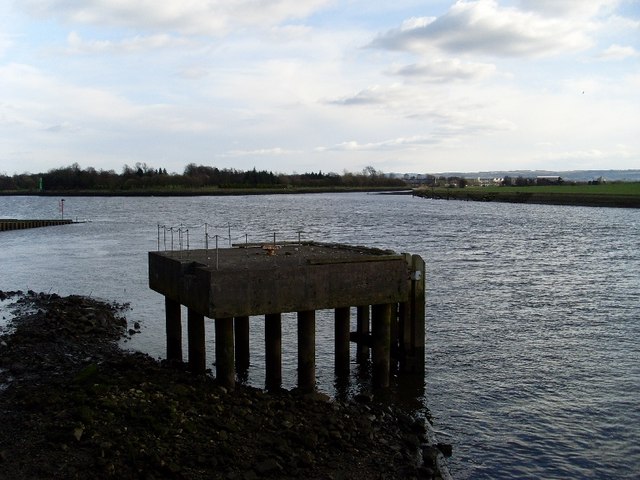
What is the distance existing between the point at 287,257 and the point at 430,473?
7272mm

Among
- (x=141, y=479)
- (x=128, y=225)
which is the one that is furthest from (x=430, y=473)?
(x=128, y=225)

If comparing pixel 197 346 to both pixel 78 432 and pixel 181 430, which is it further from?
pixel 78 432

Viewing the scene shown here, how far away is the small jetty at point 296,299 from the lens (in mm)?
15492

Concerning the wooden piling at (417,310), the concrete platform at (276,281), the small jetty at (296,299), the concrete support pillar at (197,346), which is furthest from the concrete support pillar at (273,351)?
the wooden piling at (417,310)

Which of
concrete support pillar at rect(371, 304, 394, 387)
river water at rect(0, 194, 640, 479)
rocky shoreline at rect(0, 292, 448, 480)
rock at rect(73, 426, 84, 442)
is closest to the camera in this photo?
rocky shoreline at rect(0, 292, 448, 480)

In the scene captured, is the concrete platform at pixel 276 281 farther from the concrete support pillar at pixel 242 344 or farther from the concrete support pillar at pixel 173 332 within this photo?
the concrete support pillar at pixel 242 344

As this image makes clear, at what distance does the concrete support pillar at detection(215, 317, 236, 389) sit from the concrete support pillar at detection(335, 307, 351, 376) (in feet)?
11.2

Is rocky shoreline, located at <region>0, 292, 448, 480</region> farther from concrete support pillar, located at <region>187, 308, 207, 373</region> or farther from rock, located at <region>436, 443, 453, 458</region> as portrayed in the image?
concrete support pillar, located at <region>187, 308, 207, 373</region>

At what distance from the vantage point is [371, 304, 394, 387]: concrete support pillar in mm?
17766

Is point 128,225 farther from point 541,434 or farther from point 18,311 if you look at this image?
point 541,434

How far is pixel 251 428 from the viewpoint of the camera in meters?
13.2

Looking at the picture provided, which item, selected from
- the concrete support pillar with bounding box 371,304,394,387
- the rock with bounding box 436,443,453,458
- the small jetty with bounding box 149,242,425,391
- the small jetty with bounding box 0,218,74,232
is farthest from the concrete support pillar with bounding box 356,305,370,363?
the small jetty with bounding box 0,218,74,232

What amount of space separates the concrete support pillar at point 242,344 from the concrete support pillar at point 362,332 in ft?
10.8

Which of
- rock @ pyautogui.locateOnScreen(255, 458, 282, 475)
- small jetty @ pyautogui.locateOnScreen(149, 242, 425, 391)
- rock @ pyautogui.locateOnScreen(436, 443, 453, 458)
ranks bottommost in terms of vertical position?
rock @ pyautogui.locateOnScreen(436, 443, 453, 458)
